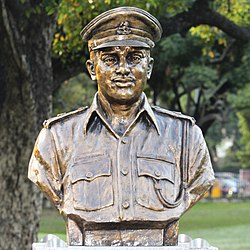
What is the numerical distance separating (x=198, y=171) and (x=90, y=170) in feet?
2.25

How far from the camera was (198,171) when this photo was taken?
5320 millimetres

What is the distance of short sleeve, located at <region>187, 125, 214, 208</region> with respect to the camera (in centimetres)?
529

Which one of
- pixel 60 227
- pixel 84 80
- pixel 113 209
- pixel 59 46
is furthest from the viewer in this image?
pixel 84 80

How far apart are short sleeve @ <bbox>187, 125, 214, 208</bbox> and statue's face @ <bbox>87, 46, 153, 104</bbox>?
49cm

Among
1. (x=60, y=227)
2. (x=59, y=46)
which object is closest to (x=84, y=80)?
(x=60, y=227)

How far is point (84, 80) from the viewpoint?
95.6 ft

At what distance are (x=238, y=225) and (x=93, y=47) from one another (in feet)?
69.4

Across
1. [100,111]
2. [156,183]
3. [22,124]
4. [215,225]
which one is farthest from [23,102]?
[215,225]

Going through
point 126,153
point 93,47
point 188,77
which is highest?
point 188,77

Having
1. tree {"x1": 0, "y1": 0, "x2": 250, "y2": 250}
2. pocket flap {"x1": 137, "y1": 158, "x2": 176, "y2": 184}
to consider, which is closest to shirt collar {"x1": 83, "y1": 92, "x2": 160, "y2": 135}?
pocket flap {"x1": 137, "y1": 158, "x2": 176, "y2": 184}

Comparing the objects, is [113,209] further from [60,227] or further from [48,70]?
[60,227]

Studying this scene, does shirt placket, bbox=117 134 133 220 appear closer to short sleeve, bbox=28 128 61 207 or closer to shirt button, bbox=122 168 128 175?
shirt button, bbox=122 168 128 175

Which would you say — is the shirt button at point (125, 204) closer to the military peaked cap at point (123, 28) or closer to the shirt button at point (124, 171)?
the shirt button at point (124, 171)

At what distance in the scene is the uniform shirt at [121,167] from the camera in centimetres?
514
